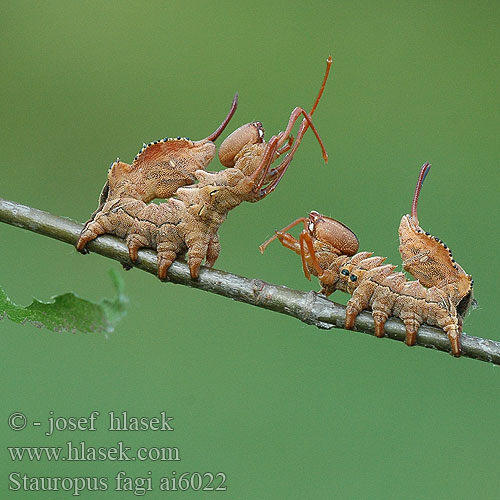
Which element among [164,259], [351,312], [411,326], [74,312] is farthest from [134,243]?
[411,326]

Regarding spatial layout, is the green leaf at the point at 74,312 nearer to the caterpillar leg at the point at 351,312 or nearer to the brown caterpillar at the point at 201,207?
the brown caterpillar at the point at 201,207

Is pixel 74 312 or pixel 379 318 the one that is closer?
pixel 74 312

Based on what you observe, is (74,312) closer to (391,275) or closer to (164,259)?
(164,259)

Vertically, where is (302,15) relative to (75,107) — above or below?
above

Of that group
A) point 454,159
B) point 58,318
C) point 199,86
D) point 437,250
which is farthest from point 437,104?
point 58,318

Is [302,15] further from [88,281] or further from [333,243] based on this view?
[333,243]

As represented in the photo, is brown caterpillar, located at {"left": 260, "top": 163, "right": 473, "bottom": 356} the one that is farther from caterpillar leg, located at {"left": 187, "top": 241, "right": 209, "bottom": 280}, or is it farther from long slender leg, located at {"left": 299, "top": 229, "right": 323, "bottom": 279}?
caterpillar leg, located at {"left": 187, "top": 241, "right": 209, "bottom": 280}
